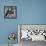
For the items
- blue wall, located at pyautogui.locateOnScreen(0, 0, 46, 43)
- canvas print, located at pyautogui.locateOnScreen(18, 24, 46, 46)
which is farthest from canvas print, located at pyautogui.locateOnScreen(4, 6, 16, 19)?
canvas print, located at pyautogui.locateOnScreen(18, 24, 46, 46)

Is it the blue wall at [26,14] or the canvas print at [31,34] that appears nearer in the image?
the canvas print at [31,34]

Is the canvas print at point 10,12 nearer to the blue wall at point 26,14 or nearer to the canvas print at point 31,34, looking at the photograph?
the blue wall at point 26,14

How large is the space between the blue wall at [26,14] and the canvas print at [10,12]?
0.08m

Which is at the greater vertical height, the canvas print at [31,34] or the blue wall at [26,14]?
the blue wall at [26,14]

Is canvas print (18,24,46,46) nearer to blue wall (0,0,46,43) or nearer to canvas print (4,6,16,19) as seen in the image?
blue wall (0,0,46,43)

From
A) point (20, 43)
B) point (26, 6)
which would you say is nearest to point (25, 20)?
point (26, 6)

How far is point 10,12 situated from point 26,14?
0.42 metres

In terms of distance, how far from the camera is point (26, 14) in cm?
360

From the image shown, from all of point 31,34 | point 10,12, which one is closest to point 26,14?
point 10,12

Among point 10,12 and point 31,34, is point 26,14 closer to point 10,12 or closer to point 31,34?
point 10,12

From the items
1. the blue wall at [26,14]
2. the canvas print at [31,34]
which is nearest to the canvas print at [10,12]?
the blue wall at [26,14]

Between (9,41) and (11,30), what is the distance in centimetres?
29

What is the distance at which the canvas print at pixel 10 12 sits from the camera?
3584 mm

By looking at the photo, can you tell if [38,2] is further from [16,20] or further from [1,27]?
[1,27]
